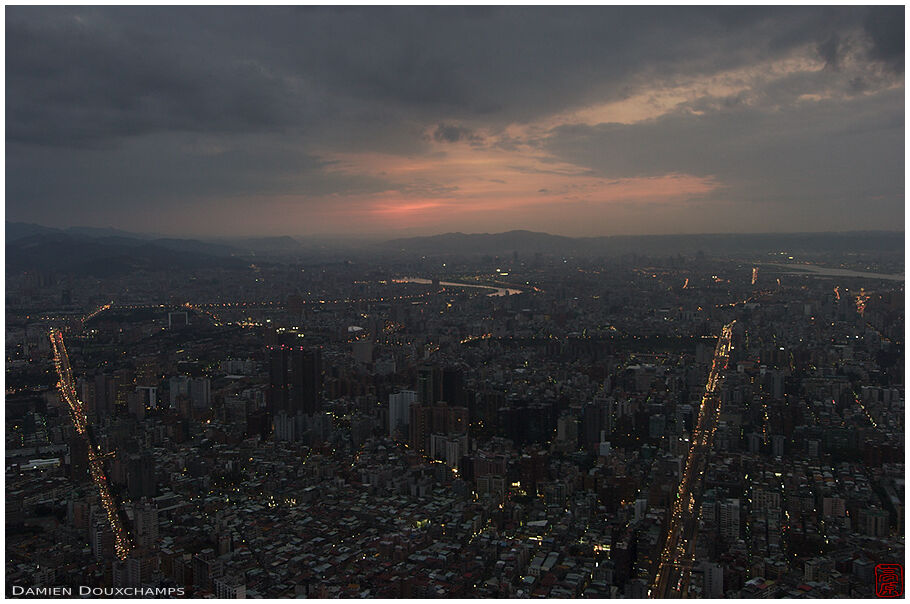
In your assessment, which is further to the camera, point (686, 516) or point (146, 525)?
point (686, 516)

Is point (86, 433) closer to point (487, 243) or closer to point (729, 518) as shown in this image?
point (729, 518)

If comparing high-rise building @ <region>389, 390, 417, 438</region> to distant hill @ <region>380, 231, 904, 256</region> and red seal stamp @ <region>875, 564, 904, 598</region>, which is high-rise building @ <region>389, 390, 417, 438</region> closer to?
red seal stamp @ <region>875, 564, 904, 598</region>

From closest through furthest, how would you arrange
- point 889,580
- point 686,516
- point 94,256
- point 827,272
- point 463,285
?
point 889,580
point 686,516
point 827,272
point 463,285
point 94,256

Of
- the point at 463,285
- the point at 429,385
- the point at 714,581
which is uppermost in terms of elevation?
the point at 463,285

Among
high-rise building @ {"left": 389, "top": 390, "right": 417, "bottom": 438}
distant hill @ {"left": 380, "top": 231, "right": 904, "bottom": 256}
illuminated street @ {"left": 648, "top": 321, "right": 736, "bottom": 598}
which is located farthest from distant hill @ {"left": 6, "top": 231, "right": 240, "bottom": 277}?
illuminated street @ {"left": 648, "top": 321, "right": 736, "bottom": 598}

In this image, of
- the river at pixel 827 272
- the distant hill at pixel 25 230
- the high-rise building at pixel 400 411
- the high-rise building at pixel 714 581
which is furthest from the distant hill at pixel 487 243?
the high-rise building at pixel 714 581

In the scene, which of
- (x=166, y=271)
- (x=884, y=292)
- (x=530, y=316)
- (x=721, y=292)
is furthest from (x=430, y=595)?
(x=166, y=271)

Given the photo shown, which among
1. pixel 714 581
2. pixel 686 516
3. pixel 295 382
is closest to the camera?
pixel 714 581

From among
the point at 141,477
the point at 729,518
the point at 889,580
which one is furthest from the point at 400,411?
the point at 889,580
